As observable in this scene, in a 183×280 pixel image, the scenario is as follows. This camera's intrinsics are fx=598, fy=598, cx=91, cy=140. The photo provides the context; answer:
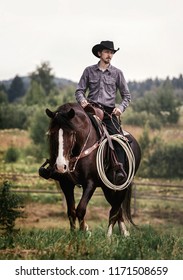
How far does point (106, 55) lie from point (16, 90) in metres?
18.4

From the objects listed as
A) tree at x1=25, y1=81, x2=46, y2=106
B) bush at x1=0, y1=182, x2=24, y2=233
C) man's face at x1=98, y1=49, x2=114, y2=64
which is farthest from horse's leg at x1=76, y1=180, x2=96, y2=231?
tree at x1=25, y1=81, x2=46, y2=106

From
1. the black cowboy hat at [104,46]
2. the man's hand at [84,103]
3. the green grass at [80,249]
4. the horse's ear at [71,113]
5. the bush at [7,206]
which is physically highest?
the black cowboy hat at [104,46]

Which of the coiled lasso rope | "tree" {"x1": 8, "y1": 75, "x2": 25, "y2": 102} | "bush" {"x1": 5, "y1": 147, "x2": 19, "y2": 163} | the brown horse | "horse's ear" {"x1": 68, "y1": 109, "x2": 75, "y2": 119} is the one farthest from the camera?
"tree" {"x1": 8, "y1": 75, "x2": 25, "y2": 102}

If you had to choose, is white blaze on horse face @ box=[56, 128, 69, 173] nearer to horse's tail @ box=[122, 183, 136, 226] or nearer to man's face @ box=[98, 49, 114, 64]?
man's face @ box=[98, 49, 114, 64]

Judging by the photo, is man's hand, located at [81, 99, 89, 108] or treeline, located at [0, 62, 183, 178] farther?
treeline, located at [0, 62, 183, 178]

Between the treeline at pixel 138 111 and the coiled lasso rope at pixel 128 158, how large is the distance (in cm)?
1213

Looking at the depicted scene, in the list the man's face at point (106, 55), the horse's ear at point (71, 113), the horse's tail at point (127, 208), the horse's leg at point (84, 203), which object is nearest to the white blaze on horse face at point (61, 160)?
the horse's ear at point (71, 113)

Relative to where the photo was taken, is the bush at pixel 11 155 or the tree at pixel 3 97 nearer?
the bush at pixel 11 155

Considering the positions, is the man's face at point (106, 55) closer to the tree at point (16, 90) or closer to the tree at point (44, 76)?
the tree at point (44, 76)

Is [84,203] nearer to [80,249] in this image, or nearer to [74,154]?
[74,154]

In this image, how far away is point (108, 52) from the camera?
7.60m

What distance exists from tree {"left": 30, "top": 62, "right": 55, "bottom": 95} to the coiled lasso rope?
45.1ft

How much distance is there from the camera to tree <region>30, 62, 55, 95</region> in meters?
22.4

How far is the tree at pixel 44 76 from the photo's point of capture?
2238 cm
